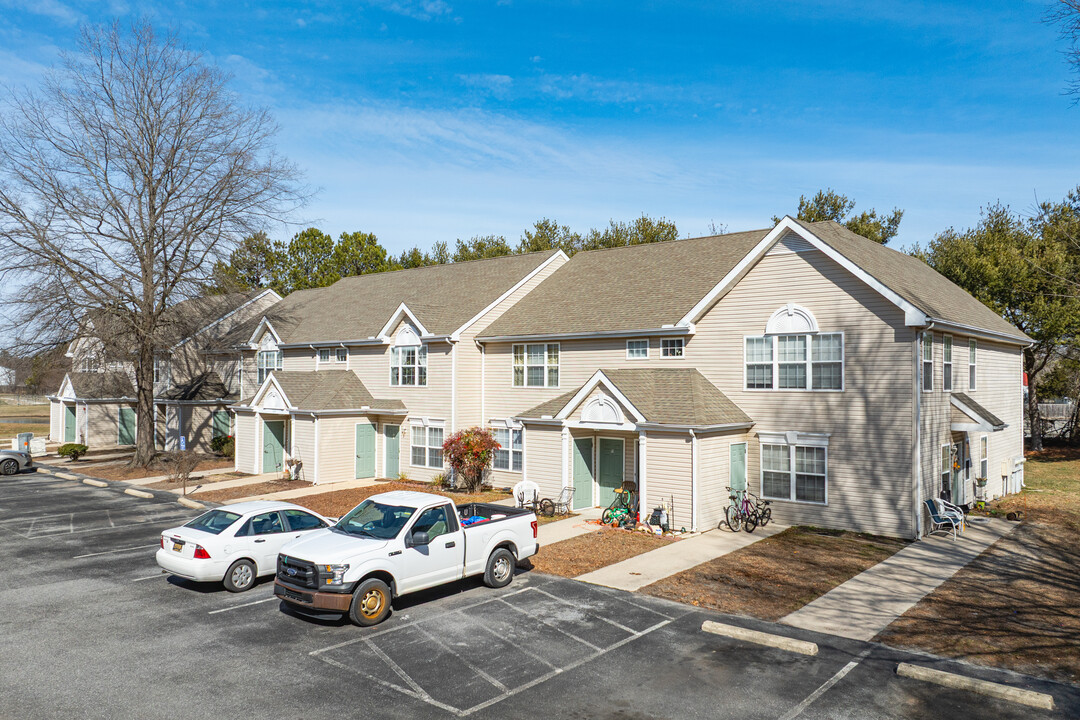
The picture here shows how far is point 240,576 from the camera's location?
1414cm

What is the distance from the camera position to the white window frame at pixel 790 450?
20.0m

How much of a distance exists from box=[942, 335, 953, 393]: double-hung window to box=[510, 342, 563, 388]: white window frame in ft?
40.8

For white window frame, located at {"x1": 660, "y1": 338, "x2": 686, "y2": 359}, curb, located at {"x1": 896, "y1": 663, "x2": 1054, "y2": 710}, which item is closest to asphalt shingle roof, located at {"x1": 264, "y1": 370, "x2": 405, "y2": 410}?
white window frame, located at {"x1": 660, "y1": 338, "x2": 686, "y2": 359}

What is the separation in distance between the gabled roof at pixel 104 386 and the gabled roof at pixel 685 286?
30.1m

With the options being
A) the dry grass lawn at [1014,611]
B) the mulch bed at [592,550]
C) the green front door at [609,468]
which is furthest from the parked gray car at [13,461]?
the dry grass lawn at [1014,611]

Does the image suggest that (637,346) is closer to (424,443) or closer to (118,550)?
(424,443)

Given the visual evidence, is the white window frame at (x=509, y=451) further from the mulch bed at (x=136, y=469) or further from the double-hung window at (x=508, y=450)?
the mulch bed at (x=136, y=469)

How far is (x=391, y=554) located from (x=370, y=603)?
2.86 ft

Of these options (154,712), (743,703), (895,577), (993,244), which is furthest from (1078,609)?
(993,244)

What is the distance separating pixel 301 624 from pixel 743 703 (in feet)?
24.6

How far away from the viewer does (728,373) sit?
21.9 m

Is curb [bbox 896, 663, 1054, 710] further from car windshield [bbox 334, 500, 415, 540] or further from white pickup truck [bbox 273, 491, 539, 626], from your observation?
car windshield [bbox 334, 500, 415, 540]

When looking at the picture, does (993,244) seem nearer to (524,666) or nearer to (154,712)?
(524,666)

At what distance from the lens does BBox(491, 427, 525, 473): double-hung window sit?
87.6ft
